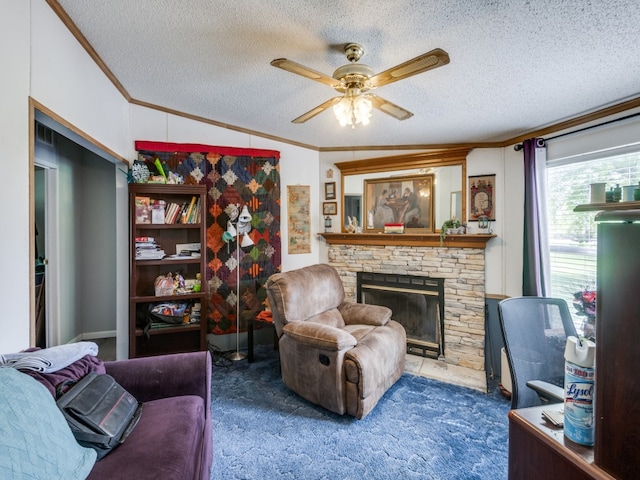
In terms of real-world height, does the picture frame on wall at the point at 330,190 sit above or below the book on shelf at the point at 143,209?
above

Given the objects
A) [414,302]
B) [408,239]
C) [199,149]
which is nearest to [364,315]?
[414,302]

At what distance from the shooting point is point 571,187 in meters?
2.60

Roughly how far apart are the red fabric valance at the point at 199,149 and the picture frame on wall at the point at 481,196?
218 cm

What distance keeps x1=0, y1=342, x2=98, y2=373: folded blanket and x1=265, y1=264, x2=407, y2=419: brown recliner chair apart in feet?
4.55

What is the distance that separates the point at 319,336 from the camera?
2.30 meters

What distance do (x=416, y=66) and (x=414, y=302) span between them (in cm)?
267

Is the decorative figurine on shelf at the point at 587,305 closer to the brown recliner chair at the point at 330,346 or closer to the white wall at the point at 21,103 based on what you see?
the brown recliner chair at the point at 330,346

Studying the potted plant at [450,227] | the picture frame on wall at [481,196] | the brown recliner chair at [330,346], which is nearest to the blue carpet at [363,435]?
the brown recliner chair at [330,346]

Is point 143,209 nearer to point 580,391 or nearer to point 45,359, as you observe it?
point 45,359

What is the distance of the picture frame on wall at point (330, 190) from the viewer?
3887mm

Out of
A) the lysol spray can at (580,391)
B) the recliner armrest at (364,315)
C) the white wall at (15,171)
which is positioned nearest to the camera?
the lysol spray can at (580,391)

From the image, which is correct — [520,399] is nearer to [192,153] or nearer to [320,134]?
[320,134]

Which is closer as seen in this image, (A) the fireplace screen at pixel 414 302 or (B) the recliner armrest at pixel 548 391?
(B) the recliner armrest at pixel 548 391

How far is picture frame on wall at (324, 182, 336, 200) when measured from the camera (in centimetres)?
389
